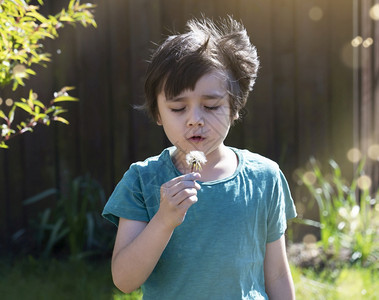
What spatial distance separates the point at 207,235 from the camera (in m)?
1.79

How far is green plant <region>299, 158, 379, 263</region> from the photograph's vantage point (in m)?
3.86

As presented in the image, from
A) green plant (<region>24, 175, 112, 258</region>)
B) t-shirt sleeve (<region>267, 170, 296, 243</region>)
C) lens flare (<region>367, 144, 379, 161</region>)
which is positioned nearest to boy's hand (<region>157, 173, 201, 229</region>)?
t-shirt sleeve (<region>267, 170, 296, 243</region>)

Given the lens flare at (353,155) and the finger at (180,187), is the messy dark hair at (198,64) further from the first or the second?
the lens flare at (353,155)

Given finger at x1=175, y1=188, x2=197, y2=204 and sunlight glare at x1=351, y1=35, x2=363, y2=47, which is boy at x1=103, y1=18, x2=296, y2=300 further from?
sunlight glare at x1=351, y1=35, x2=363, y2=47

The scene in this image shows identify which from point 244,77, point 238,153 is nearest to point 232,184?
point 238,153

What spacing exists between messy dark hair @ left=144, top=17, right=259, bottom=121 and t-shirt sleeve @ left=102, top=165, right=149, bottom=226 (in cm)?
29

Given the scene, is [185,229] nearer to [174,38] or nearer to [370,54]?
[174,38]

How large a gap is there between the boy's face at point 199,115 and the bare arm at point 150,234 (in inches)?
8.5

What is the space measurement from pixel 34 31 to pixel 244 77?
2.86 feet

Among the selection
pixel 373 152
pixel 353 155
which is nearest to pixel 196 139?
pixel 353 155

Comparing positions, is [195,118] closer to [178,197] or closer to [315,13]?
[178,197]

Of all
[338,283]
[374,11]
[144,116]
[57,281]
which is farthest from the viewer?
[374,11]

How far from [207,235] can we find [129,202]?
270 millimetres

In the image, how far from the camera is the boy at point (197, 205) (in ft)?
5.81
